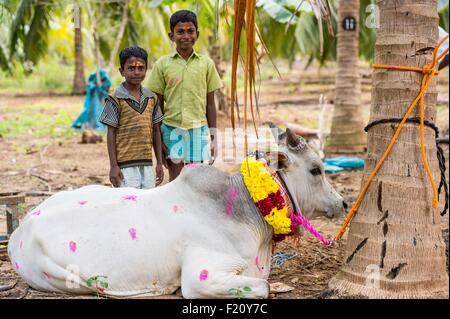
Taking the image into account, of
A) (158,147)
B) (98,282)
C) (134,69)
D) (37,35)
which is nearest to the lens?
(98,282)

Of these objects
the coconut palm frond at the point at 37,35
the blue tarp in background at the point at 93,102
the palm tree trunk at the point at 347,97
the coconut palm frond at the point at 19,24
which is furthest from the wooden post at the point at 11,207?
the coconut palm frond at the point at 37,35

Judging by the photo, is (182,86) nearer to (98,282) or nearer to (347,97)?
(98,282)

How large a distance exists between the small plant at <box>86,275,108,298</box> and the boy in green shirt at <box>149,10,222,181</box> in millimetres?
2020

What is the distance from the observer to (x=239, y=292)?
146 inches

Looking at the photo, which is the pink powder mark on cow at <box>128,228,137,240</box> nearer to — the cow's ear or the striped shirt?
the cow's ear

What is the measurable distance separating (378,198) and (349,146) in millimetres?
6793

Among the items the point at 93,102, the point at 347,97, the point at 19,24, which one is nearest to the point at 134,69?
the point at 347,97

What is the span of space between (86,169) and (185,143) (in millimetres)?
4385

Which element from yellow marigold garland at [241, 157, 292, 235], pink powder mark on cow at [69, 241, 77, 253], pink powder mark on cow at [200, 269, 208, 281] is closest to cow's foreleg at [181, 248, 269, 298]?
pink powder mark on cow at [200, 269, 208, 281]

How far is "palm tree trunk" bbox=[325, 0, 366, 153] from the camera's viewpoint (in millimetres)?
10523

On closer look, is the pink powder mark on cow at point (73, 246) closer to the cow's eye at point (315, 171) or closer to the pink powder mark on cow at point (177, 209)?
the pink powder mark on cow at point (177, 209)

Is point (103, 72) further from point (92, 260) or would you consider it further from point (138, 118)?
point (92, 260)

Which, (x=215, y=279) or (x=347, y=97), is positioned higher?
(x=347, y=97)
